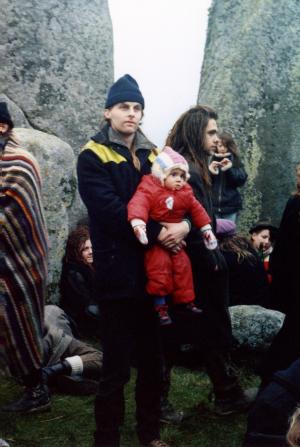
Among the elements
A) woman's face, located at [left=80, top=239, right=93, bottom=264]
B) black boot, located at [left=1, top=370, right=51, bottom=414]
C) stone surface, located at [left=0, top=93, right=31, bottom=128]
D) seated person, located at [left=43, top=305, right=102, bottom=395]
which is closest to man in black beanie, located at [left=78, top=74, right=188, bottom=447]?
black boot, located at [left=1, top=370, right=51, bottom=414]

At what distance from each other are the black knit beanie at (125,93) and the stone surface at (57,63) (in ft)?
14.1

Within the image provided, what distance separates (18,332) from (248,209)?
5.47m

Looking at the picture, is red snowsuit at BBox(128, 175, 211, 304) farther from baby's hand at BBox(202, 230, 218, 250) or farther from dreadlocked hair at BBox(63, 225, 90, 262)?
dreadlocked hair at BBox(63, 225, 90, 262)

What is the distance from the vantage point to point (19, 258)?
4.58m

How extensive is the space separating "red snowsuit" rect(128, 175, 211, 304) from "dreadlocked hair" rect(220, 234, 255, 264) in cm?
180

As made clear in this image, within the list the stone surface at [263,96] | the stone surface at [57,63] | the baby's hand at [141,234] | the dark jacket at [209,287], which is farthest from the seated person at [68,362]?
the stone surface at [263,96]

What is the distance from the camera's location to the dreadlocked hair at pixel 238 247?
235 inches

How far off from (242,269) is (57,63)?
377 centimetres

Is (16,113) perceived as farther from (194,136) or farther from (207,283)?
(207,283)

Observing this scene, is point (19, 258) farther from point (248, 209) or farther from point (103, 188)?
point (248, 209)

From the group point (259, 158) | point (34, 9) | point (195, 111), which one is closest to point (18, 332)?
point (195, 111)

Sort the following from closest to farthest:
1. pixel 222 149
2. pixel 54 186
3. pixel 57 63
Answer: pixel 54 186 → pixel 222 149 → pixel 57 63

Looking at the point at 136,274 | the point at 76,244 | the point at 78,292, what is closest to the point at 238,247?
the point at 78,292

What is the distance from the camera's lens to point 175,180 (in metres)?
4.04
